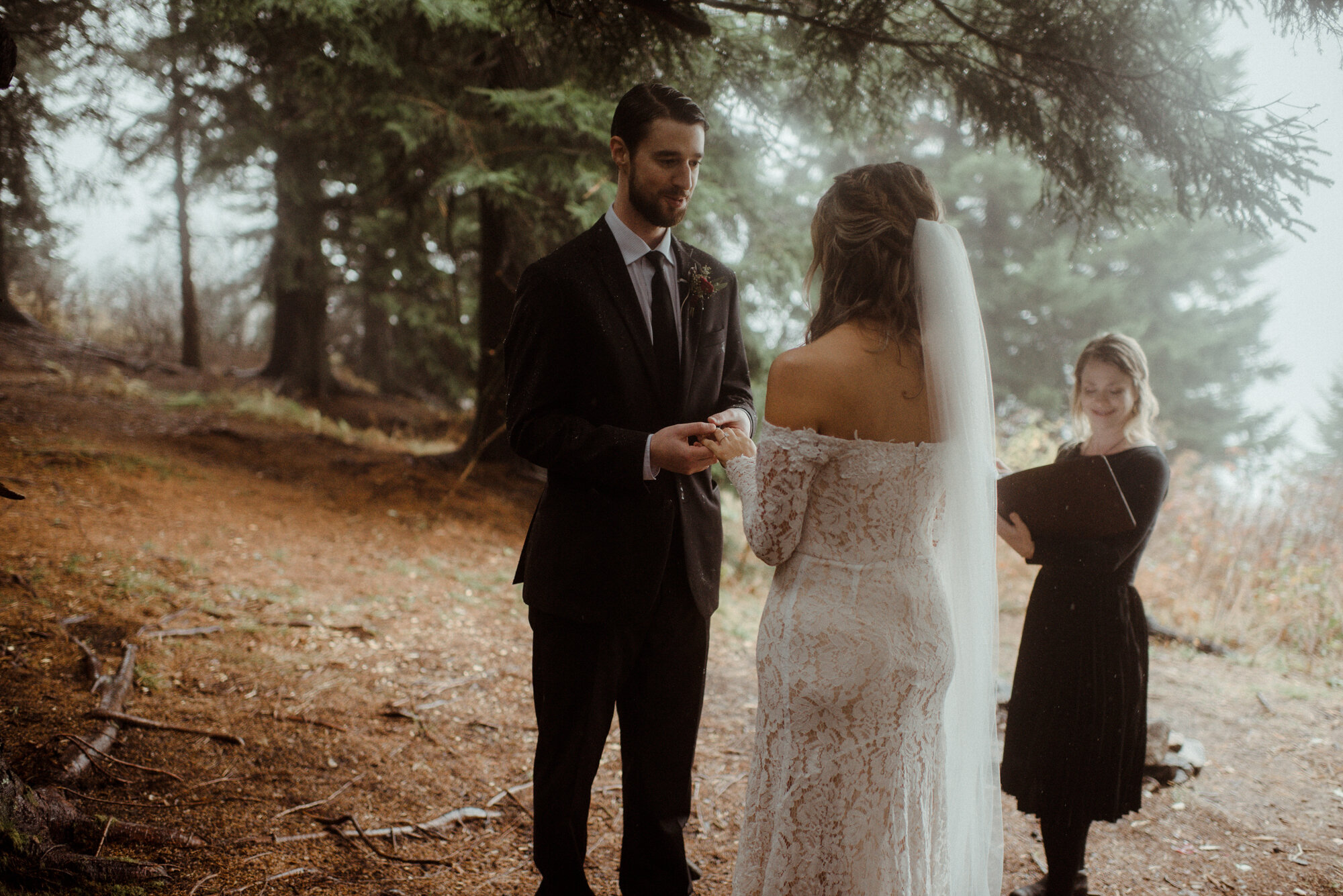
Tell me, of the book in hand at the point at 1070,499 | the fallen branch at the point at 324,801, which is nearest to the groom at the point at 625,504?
the book in hand at the point at 1070,499

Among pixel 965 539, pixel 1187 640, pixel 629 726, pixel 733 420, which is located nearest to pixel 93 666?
pixel 629 726

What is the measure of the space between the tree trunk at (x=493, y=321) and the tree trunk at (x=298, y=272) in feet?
11.0

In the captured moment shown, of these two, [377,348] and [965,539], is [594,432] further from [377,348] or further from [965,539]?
[377,348]

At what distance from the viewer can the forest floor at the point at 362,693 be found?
282 centimetres

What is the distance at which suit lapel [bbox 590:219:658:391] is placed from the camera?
2.21 m

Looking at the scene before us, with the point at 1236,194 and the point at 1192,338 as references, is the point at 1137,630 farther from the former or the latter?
the point at 1192,338

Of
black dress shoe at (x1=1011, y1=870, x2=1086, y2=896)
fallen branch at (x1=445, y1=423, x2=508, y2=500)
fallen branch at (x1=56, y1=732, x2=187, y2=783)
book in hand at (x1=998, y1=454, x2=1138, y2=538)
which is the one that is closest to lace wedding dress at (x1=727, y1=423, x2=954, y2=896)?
book in hand at (x1=998, y1=454, x2=1138, y2=538)

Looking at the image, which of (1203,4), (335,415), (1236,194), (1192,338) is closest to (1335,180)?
(1236,194)

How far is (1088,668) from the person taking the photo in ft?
8.91

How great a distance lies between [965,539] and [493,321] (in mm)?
6336

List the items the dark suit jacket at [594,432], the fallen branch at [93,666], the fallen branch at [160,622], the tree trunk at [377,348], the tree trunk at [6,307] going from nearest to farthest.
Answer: the dark suit jacket at [594,432], the fallen branch at [93,666], the fallen branch at [160,622], the tree trunk at [6,307], the tree trunk at [377,348]

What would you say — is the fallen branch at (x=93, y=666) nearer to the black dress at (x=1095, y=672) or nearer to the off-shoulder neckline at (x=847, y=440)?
the off-shoulder neckline at (x=847, y=440)

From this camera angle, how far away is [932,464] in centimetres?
193

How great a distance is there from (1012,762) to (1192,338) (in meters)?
16.2
